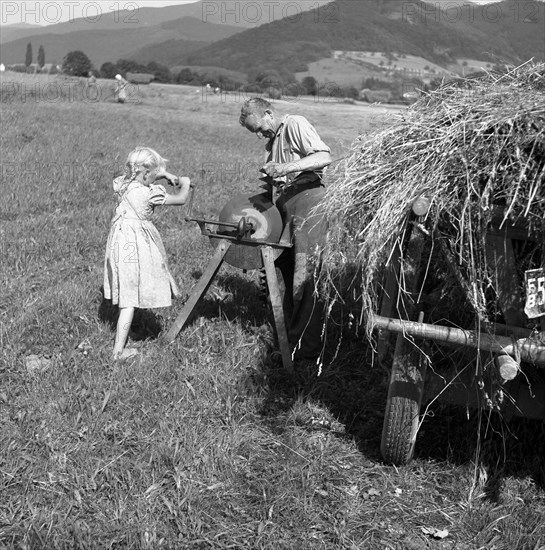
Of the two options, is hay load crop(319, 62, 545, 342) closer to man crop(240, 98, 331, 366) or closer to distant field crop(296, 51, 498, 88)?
man crop(240, 98, 331, 366)

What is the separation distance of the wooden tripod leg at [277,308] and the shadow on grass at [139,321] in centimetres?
98

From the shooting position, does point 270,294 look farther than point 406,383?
Yes

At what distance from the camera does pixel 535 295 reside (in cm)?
260

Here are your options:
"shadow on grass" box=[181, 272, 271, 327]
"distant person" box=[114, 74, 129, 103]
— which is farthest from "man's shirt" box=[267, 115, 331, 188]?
"distant person" box=[114, 74, 129, 103]

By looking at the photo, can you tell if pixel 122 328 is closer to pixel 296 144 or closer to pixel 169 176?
pixel 169 176

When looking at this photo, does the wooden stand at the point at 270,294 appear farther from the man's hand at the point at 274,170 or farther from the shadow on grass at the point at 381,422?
the man's hand at the point at 274,170

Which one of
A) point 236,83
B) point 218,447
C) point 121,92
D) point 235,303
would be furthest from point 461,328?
point 236,83

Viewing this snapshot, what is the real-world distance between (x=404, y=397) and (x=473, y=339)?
55 cm

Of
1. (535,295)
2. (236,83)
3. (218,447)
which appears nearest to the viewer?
(535,295)

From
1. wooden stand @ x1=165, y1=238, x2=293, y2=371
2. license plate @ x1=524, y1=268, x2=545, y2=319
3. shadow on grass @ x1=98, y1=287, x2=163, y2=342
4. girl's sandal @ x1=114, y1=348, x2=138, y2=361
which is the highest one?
license plate @ x1=524, y1=268, x2=545, y2=319

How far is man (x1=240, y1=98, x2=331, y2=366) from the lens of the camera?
4.55 meters

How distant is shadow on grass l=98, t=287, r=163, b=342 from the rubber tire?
6.78 ft

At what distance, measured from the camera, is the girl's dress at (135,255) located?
4359 mm

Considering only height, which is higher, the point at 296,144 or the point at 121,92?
the point at 121,92
